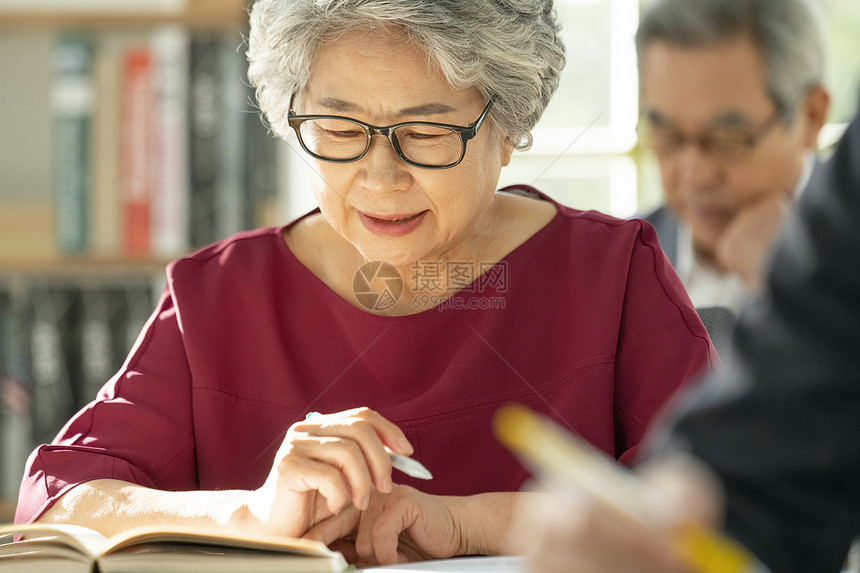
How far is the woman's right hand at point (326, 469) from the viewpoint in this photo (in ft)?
2.93

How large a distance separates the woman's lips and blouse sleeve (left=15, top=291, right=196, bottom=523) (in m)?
0.30

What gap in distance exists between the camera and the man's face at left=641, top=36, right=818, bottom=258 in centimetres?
159

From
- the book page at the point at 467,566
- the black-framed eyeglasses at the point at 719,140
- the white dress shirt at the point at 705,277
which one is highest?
the black-framed eyeglasses at the point at 719,140

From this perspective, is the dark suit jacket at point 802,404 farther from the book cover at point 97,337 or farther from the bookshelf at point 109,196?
the book cover at point 97,337

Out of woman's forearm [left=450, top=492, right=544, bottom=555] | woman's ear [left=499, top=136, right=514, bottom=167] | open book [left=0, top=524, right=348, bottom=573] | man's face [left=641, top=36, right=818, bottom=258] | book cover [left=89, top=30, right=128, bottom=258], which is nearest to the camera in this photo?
open book [left=0, top=524, right=348, bottom=573]

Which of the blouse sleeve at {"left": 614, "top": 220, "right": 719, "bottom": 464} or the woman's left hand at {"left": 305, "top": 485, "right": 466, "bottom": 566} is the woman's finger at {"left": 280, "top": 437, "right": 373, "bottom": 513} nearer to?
the woman's left hand at {"left": 305, "top": 485, "right": 466, "bottom": 566}

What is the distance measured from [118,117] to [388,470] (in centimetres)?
140

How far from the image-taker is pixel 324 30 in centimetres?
120

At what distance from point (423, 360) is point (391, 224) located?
0.19 metres

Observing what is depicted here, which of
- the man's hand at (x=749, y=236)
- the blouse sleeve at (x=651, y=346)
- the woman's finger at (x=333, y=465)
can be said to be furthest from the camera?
the man's hand at (x=749, y=236)

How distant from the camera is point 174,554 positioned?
30.6 inches

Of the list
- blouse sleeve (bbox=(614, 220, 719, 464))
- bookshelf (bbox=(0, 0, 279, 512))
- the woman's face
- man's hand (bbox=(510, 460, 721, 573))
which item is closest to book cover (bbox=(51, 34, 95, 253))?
bookshelf (bbox=(0, 0, 279, 512))

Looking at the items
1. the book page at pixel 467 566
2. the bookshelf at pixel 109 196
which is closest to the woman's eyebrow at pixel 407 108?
the book page at pixel 467 566

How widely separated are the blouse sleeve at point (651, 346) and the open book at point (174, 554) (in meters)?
0.52
